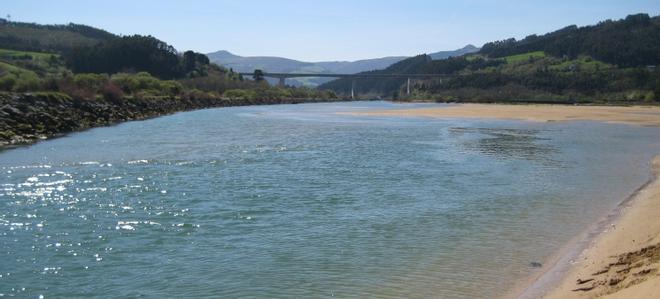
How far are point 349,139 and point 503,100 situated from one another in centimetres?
10162

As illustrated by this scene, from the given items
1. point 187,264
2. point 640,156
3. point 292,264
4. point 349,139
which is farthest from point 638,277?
point 349,139

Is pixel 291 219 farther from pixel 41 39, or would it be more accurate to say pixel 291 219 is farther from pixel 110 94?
pixel 41 39

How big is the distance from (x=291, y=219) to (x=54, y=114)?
115ft

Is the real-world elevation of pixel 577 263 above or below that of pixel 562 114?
above

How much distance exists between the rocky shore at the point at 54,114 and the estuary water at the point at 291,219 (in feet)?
23.1

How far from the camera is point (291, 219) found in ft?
47.1

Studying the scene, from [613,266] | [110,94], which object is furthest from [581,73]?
[613,266]

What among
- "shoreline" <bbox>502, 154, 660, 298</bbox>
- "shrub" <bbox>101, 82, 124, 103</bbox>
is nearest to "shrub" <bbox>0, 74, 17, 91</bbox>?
"shrub" <bbox>101, 82, 124, 103</bbox>

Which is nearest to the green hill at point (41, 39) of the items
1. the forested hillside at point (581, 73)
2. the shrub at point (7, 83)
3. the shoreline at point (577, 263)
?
the shrub at point (7, 83)

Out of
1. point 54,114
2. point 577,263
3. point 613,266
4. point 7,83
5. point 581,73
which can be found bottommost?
point 577,263

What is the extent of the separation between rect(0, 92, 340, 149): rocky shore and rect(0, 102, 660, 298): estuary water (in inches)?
277

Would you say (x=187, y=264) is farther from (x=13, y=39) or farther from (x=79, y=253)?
(x=13, y=39)

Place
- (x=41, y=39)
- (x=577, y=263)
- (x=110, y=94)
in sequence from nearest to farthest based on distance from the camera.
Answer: (x=577, y=263), (x=110, y=94), (x=41, y=39)

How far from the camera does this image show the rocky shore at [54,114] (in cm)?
3500
